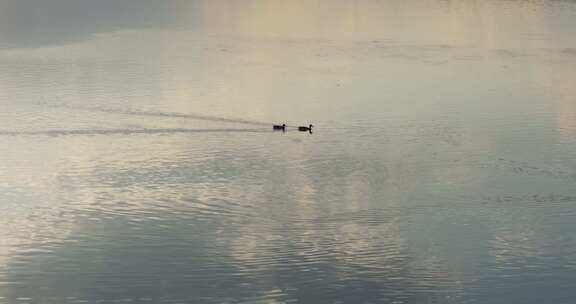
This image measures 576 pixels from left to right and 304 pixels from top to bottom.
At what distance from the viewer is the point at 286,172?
3073 centimetres

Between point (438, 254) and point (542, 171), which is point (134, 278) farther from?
point (542, 171)

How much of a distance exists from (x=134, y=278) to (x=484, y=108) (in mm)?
20341

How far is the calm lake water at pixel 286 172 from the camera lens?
75.0 ft

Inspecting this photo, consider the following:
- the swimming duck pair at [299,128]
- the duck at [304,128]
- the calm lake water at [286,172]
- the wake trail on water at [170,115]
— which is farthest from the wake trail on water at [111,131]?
the duck at [304,128]

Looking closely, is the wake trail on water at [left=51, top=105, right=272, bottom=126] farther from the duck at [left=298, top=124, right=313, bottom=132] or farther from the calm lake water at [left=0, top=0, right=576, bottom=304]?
the duck at [left=298, top=124, right=313, bottom=132]

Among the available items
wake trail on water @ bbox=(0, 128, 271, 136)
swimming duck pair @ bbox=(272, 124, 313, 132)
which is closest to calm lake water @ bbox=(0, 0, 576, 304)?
wake trail on water @ bbox=(0, 128, 271, 136)

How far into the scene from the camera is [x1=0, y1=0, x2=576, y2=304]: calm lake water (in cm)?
2288

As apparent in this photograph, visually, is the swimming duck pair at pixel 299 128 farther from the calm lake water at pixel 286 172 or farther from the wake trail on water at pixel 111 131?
the wake trail on water at pixel 111 131

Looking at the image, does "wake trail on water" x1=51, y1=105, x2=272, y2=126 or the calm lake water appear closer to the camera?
the calm lake water

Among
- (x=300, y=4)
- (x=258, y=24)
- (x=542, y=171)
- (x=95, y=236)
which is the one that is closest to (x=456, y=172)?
Answer: (x=542, y=171)

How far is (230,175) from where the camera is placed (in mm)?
30078

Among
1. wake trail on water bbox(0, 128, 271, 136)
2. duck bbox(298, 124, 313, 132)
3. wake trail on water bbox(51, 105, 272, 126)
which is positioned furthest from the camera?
wake trail on water bbox(51, 105, 272, 126)

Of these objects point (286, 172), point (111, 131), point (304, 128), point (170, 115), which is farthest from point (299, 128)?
point (111, 131)

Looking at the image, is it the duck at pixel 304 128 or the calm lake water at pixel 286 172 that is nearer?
the calm lake water at pixel 286 172
